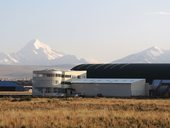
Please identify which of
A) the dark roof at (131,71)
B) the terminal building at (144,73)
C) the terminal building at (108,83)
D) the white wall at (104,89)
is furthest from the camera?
the dark roof at (131,71)

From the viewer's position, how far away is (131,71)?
108 meters

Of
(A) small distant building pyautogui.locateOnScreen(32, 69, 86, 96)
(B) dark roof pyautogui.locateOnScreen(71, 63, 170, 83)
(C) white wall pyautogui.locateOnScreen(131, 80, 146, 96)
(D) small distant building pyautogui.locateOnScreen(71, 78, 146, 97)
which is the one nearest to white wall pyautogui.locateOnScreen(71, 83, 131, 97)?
A: (D) small distant building pyautogui.locateOnScreen(71, 78, 146, 97)

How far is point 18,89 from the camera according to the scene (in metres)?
133

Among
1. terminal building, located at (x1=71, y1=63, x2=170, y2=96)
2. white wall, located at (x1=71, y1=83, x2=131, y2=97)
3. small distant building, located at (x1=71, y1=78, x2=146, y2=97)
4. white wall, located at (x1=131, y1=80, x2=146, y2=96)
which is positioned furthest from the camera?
terminal building, located at (x1=71, y1=63, x2=170, y2=96)

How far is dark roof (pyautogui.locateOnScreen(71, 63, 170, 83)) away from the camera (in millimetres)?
103125

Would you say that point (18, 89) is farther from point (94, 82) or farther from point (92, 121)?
point (92, 121)

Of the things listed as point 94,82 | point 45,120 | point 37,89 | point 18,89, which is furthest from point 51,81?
point 45,120

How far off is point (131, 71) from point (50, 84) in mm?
21772

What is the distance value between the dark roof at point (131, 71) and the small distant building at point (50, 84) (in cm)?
1348

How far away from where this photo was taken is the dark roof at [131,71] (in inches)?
4060

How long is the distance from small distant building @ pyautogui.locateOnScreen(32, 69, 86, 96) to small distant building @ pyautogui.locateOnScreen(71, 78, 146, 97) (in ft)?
7.85

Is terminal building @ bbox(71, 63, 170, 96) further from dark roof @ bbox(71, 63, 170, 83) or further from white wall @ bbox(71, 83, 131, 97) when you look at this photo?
white wall @ bbox(71, 83, 131, 97)

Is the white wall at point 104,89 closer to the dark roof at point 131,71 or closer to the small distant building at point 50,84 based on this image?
the small distant building at point 50,84

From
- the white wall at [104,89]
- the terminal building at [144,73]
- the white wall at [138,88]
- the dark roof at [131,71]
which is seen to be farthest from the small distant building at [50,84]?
the white wall at [138,88]
